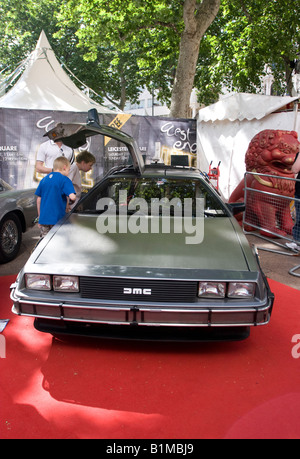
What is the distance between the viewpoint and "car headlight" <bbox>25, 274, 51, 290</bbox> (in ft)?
9.14

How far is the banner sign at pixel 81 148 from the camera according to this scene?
31.4 feet

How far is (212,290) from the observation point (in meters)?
2.72

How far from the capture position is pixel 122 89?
93.2 ft

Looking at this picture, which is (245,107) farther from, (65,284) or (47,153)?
(65,284)

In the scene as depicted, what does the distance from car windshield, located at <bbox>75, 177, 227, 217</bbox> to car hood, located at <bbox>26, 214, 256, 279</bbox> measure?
18.1 inches

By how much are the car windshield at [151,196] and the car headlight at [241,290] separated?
1.23 metres

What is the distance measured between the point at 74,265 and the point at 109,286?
1.07ft

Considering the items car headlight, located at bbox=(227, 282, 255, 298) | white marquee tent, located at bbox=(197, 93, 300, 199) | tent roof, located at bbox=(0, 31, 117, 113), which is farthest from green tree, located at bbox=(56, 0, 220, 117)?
car headlight, located at bbox=(227, 282, 255, 298)

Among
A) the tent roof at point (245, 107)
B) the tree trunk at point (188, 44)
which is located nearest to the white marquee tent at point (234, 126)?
the tent roof at point (245, 107)

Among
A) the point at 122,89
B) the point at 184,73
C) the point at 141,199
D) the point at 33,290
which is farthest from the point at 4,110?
the point at 122,89

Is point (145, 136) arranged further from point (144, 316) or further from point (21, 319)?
point (144, 316)

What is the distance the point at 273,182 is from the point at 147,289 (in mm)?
4567

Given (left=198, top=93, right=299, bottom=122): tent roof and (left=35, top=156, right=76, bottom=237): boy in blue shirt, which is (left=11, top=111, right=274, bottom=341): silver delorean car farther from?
(left=198, top=93, right=299, bottom=122): tent roof

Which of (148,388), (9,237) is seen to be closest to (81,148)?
(9,237)
